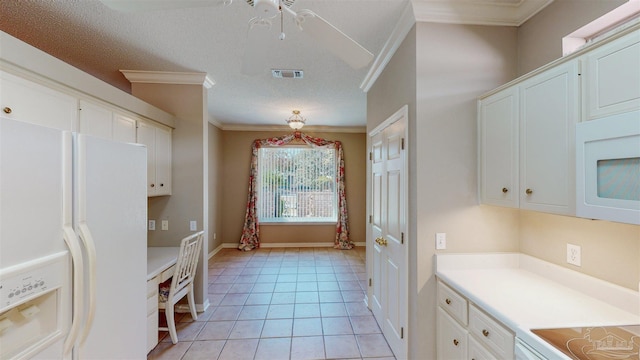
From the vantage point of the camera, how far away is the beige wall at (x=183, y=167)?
3.04 meters

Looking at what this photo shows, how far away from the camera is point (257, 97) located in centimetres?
383

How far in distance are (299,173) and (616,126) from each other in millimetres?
5306

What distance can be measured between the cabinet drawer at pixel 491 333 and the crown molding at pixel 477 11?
1.86m

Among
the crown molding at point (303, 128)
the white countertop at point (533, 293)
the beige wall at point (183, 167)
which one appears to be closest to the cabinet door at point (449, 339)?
the white countertop at point (533, 293)

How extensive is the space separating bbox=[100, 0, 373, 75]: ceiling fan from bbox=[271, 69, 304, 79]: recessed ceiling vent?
1.35m

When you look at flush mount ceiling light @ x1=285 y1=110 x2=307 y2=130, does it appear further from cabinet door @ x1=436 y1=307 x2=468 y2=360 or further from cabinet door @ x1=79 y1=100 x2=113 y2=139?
cabinet door @ x1=436 y1=307 x2=468 y2=360

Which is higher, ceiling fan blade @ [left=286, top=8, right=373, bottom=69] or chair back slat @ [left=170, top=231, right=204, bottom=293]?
ceiling fan blade @ [left=286, top=8, right=373, bottom=69]

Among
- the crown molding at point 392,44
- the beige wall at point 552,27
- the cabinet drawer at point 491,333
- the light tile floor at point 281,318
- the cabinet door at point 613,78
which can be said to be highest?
the crown molding at point 392,44

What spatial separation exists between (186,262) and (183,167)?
3.61 feet

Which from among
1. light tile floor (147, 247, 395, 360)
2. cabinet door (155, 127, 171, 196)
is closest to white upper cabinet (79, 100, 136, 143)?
cabinet door (155, 127, 171, 196)

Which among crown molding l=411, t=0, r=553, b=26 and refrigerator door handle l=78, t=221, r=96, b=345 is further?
crown molding l=411, t=0, r=553, b=26

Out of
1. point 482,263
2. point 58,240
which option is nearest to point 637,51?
point 482,263

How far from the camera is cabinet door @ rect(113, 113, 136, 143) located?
2.29 meters

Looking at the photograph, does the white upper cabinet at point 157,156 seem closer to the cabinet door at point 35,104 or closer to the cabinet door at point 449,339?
the cabinet door at point 35,104
